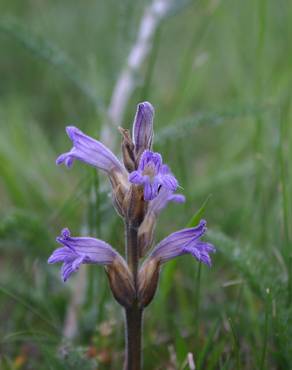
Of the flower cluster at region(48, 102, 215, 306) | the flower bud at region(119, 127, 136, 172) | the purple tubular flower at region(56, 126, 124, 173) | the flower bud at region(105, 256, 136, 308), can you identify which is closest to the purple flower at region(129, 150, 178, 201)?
the flower cluster at region(48, 102, 215, 306)

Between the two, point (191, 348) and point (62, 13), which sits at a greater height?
point (62, 13)

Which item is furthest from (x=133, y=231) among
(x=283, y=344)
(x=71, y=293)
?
(x=71, y=293)

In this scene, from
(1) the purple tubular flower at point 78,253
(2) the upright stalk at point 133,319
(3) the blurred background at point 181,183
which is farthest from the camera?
(3) the blurred background at point 181,183

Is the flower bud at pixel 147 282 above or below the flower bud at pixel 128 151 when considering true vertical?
→ below

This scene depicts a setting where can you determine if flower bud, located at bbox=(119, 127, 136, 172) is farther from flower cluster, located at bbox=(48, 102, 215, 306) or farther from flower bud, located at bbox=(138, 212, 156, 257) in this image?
flower bud, located at bbox=(138, 212, 156, 257)

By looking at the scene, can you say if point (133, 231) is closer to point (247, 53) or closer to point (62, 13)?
point (247, 53)

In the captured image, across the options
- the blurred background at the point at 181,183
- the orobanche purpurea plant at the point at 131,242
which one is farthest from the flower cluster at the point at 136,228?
the blurred background at the point at 181,183

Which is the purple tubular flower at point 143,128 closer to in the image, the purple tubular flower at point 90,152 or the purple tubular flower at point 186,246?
the purple tubular flower at point 90,152
